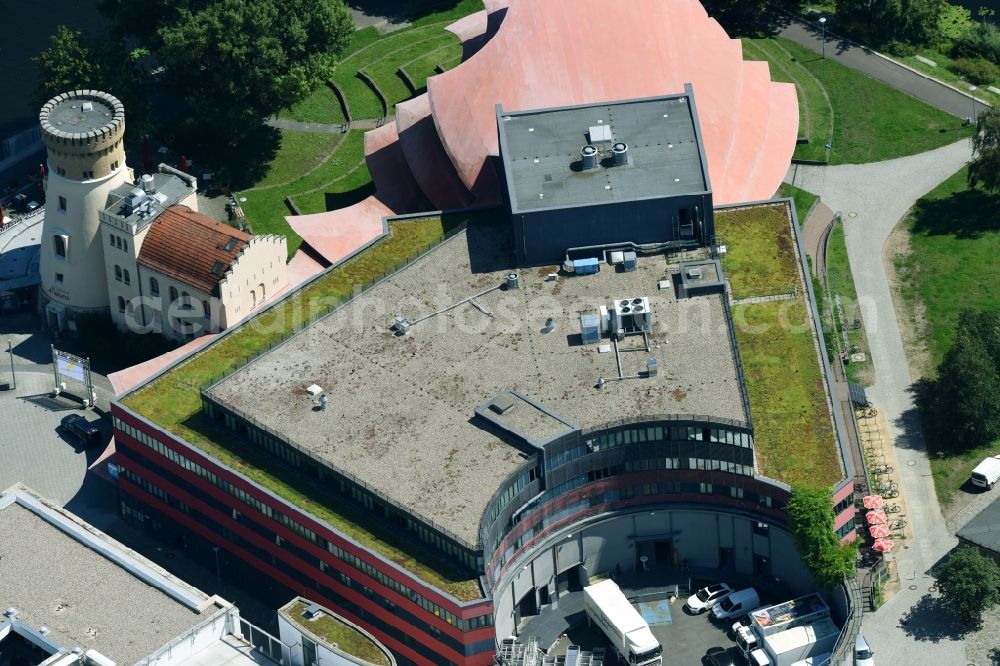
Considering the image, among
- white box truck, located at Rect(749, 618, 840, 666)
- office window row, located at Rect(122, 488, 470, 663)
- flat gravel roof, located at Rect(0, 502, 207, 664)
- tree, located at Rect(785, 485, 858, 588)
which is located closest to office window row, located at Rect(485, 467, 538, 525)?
office window row, located at Rect(122, 488, 470, 663)

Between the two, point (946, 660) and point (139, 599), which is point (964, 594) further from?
point (139, 599)

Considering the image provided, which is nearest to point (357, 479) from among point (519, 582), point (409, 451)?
point (409, 451)

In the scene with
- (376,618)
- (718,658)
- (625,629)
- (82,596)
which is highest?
(82,596)

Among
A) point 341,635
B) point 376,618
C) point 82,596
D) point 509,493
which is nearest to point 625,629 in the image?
point 509,493

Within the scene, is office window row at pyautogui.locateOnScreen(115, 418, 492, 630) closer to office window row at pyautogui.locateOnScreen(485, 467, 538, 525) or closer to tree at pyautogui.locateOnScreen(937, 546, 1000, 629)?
office window row at pyautogui.locateOnScreen(485, 467, 538, 525)

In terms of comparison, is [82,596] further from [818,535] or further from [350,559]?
[818,535]

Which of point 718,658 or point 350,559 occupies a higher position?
point 350,559
